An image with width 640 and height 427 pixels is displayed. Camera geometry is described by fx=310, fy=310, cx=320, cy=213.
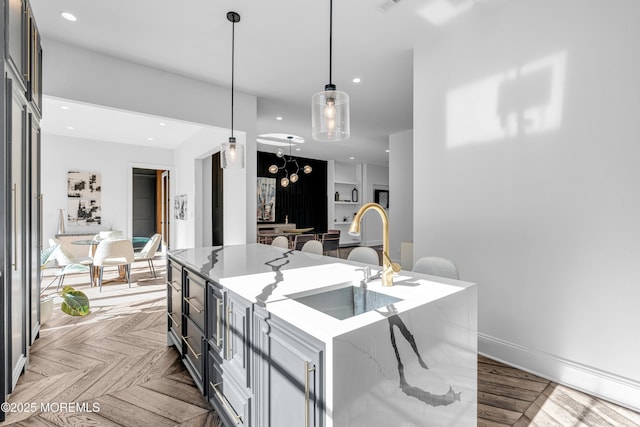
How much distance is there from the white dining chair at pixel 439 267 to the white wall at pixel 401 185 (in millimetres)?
4269

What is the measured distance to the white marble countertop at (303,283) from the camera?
1.01 meters

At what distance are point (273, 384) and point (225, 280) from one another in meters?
0.59

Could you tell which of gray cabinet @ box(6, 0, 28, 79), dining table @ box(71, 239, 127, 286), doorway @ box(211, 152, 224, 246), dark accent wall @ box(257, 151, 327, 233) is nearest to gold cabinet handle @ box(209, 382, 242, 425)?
gray cabinet @ box(6, 0, 28, 79)

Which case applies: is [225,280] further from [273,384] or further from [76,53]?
[76,53]

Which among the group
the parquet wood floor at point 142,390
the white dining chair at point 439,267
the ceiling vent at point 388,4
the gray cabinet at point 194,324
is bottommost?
the parquet wood floor at point 142,390

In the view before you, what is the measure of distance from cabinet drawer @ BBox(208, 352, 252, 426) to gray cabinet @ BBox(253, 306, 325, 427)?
0.42ft

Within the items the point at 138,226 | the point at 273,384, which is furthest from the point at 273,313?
the point at 138,226

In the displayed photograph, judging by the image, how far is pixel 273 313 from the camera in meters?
1.12

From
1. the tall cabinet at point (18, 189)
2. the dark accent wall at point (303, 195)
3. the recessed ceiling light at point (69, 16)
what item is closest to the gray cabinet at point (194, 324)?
the tall cabinet at point (18, 189)

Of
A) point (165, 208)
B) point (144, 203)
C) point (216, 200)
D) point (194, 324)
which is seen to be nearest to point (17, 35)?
point (194, 324)

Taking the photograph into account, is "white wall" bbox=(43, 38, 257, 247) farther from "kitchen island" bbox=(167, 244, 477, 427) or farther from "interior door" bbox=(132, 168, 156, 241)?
"interior door" bbox=(132, 168, 156, 241)

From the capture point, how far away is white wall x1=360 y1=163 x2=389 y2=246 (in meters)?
9.97

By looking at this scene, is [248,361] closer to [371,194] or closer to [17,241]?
[17,241]

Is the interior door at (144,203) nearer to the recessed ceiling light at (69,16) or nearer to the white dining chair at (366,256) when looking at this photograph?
the recessed ceiling light at (69,16)
